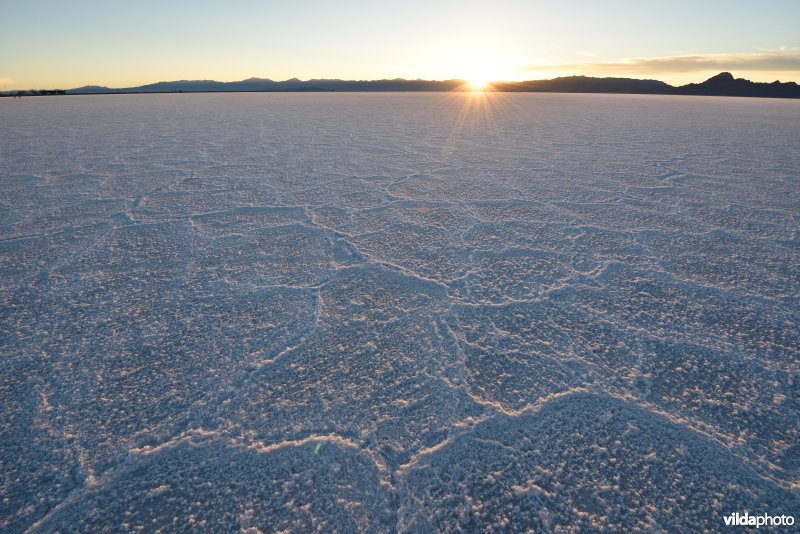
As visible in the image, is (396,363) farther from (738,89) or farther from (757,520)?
(738,89)

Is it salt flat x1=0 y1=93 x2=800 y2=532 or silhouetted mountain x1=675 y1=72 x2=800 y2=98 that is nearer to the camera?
salt flat x1=0 y1=93 x2=800 y2=532

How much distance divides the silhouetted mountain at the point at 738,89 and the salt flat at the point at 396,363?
56747mm

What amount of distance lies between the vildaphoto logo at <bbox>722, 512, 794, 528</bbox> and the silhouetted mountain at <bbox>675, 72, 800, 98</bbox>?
189 feet

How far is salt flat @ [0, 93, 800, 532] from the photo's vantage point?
2.42ft

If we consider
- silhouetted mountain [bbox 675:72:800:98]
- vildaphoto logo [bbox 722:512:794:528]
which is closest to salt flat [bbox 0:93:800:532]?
vildaphoto logo [bbox 722:512:794:528]

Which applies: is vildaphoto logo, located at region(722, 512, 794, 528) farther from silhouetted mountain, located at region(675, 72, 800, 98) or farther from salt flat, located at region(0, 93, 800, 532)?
silhouetted mountain, located at region(675, 72, 800, 98)

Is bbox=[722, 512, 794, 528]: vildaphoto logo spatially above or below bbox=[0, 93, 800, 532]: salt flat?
below

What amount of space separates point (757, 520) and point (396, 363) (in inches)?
31.1

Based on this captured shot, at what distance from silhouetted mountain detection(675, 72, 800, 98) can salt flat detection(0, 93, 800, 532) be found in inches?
2234

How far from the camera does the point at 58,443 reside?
836 millimetres

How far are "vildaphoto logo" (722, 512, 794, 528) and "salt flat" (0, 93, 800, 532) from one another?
0.01m

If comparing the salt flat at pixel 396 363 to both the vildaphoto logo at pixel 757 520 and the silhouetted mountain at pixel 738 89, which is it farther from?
the silhouetted mountain at pixel 738 89

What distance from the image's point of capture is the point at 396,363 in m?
1.08

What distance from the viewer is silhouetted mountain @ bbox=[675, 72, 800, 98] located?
4481cm
